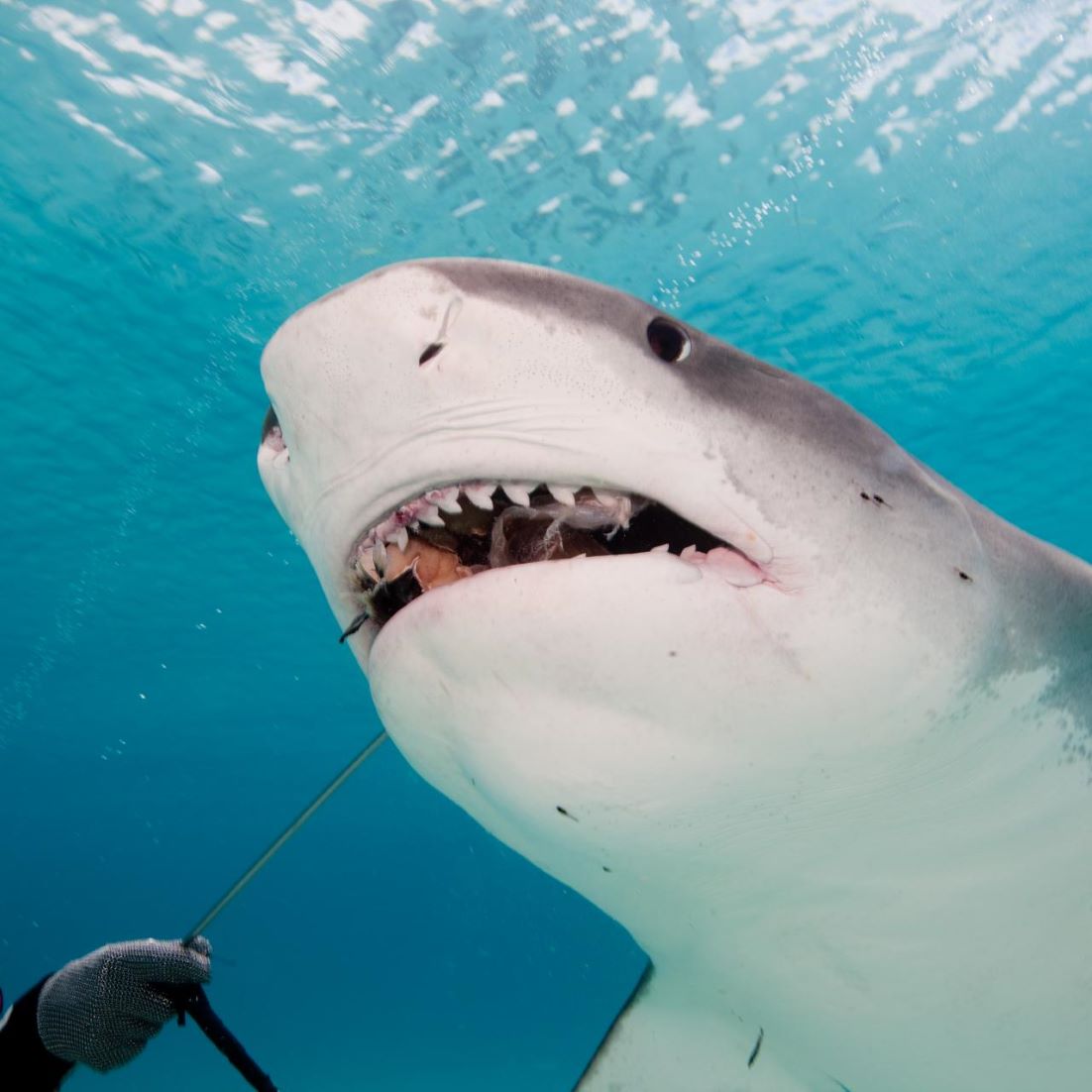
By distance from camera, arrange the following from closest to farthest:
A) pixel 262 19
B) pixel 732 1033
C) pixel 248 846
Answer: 1. pixel 732 1033
2. pixel 262 19
3. pixel 248 846

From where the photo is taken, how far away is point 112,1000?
249 cm

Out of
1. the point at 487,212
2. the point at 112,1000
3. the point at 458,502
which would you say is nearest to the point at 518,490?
the point at 458,502

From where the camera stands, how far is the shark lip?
5.40ft

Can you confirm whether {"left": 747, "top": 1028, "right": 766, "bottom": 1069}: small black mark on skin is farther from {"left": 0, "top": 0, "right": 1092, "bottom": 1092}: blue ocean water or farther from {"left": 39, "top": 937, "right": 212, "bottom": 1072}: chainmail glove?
{"left": 0, "top": 0, "right": 1092, "bottom": 1092}: blue ocean water

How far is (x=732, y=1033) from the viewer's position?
329cm

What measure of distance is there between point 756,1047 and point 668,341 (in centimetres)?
298

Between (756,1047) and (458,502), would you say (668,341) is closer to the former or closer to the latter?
(458,502)

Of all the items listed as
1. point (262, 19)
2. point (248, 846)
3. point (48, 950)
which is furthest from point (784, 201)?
point (48, 950)

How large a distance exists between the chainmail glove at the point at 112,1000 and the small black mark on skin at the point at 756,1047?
2071mm

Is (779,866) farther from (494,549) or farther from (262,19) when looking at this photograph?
(262,19)

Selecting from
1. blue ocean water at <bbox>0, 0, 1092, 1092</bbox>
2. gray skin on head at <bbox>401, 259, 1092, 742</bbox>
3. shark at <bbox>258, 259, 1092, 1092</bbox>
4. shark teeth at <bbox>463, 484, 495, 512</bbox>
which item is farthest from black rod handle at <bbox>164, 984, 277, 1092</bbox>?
blue ocean water at <bbox>0, 0, 1092, 1092</bbox>

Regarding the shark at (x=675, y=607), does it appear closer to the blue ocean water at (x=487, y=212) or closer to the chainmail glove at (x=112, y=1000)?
the chainmail glove at (x=112, y=1000)

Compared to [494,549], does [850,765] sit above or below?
above

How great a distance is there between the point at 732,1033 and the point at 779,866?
4.82 ft
